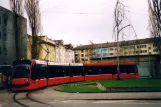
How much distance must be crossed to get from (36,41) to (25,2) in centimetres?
590

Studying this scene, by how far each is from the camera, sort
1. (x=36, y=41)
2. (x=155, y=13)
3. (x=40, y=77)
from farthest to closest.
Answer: (x=36, y=41) < (x=155, y=13) < (x=40, y=77)

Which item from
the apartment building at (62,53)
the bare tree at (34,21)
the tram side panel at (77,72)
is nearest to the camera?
the tram side panel at (77,72)

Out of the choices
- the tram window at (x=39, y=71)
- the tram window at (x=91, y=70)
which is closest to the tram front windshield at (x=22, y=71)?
the tram window at (x=39, y=71)

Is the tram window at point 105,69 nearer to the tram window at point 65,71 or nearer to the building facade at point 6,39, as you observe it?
the tram window at point 65,71

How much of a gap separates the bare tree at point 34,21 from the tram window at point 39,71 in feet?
35.3

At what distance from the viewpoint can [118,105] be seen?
41.9 feet

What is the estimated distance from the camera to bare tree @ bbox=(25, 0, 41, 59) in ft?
120

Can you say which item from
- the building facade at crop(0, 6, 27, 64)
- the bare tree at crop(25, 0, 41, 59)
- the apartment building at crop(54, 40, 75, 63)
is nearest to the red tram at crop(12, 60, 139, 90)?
the bare tree at crop(25, 0, 41, 59)

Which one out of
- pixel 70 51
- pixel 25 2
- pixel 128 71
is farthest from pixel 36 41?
pixel 70 51

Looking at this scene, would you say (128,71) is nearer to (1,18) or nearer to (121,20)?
(121,20)

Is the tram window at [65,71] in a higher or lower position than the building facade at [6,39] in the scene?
lower

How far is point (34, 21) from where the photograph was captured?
120ft

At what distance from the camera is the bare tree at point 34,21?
120 feet

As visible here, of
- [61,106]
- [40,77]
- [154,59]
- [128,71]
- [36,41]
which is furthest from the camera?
[154,59]
